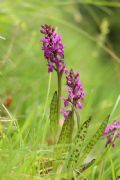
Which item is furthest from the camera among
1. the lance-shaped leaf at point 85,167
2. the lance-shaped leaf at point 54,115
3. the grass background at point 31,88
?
the lance-shaped leaf at point 54,115

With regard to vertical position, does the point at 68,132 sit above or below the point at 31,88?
below

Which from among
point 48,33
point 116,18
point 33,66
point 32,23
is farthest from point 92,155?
point 116,18

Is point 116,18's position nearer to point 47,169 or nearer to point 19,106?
point 19,106

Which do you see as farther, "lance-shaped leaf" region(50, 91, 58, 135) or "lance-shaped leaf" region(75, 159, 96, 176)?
"lance-shaped leaf" region(50, 91, 58, 135)

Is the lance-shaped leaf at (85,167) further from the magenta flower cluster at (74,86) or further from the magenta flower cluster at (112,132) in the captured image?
the magenta flower cluster at (74,86)

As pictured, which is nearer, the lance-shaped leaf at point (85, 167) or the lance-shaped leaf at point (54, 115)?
the lance-shaped leaf at point (85, 167)

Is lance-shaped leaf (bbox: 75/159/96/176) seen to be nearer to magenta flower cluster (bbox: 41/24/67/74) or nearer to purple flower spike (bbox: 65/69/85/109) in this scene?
purple flower spike (bbox: 65/69/85/109)

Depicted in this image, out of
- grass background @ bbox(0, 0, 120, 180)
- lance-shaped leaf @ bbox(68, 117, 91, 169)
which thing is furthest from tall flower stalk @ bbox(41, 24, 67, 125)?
lance-shaped leaf @ bbox(68, 117, 91, 169)

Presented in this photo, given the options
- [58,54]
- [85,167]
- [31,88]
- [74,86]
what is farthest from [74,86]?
[31,88]

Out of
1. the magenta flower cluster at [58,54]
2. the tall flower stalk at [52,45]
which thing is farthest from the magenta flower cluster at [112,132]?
the tall flower stalk at [52,45]

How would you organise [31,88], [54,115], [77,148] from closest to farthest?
[77,148], [54,115], [31,88]

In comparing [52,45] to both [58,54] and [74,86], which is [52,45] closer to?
[58,54]
